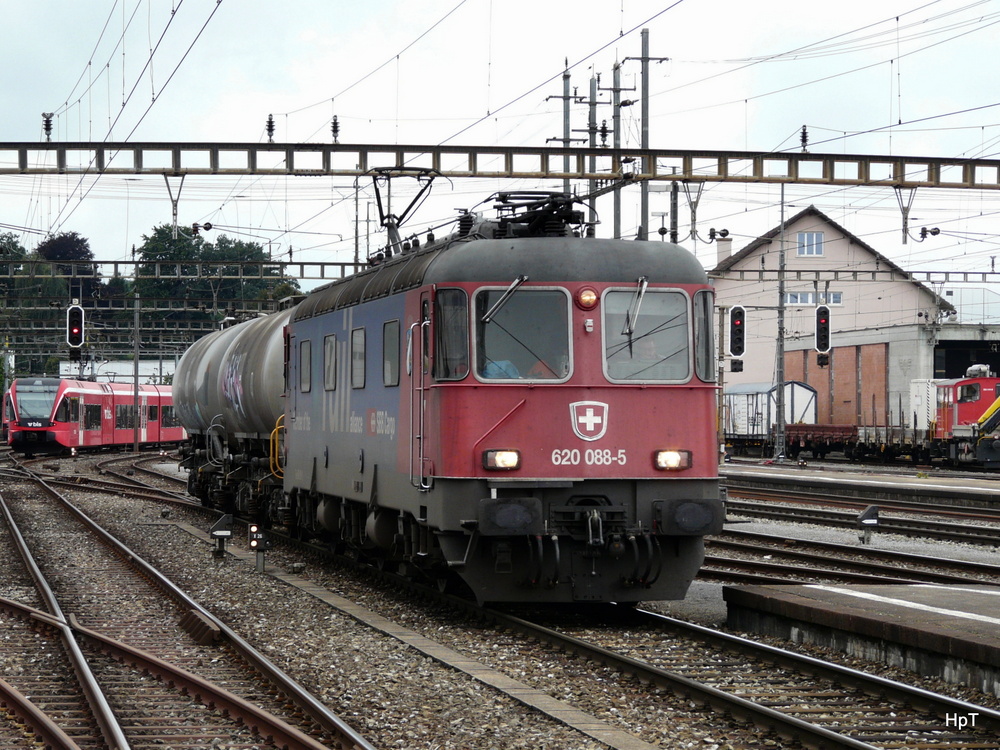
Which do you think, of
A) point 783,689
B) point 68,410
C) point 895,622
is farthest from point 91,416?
point 783,689

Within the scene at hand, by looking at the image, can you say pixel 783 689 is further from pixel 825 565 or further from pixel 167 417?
pixel 167 417

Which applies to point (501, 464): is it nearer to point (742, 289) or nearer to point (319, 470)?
point (319, 470)

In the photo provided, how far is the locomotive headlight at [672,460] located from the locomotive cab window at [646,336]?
2.13 ft

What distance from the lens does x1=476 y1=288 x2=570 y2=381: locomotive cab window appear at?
11695mm

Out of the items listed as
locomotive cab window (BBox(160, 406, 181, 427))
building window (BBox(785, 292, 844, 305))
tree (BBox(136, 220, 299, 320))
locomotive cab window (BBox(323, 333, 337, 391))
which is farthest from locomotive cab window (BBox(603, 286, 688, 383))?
tree (BBox(136, 220, 299, 320))

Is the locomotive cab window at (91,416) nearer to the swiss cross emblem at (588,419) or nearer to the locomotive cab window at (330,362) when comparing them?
the locomotive cab window at (330,362)

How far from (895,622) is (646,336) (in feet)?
11.2

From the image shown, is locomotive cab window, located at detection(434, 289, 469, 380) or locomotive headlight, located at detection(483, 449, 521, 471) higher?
locomotive cab window, located at detection(434, 289, 469, 380)

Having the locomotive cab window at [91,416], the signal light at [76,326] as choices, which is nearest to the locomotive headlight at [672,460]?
the signal light at [76,326]

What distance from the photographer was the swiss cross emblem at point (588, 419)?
11.7 metres

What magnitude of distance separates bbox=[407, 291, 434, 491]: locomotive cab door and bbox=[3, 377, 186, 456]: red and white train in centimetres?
3325

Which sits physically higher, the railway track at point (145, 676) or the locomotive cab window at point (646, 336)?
the locomotive cab window at point (646, 336)

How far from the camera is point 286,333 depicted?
18484mm

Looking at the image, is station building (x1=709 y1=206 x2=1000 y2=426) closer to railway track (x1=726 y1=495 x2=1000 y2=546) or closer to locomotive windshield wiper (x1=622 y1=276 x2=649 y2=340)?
railway track (x1=726 y1=495 x2=1000 y2=546)
